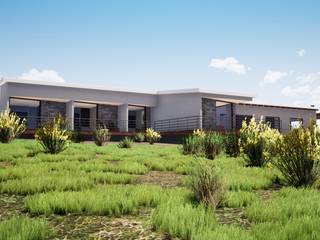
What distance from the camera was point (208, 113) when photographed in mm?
31312

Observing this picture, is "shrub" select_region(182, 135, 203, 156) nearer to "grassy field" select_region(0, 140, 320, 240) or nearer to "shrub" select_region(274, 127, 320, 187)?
"shrub" select_region(274, 127, 320, 187)

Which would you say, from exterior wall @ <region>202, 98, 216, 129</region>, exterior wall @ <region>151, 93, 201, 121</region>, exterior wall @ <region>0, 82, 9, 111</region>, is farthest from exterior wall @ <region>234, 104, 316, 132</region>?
exterior wall @ <region>0, 82, 9, 111</region>

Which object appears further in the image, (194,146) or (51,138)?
(194,146)

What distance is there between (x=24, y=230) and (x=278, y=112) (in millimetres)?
34439

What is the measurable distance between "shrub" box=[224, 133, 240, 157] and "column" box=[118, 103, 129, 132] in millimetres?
19299

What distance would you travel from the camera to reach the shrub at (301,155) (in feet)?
22.2

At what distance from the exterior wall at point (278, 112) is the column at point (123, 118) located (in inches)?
362

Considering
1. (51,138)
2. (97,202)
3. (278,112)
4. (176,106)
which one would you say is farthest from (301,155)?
(278,112)

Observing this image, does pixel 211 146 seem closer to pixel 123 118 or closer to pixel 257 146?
pixel 257 146

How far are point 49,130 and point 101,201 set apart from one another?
8.15m

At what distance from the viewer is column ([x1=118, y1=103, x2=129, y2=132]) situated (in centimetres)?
3192

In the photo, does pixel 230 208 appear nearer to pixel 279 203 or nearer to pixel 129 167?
pixel 279 203

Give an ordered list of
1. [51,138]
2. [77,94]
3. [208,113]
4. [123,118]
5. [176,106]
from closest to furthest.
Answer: [51,138] → [77,94] → [208,113] → [176,106] → [123,118]

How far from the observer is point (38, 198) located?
16.5ft
